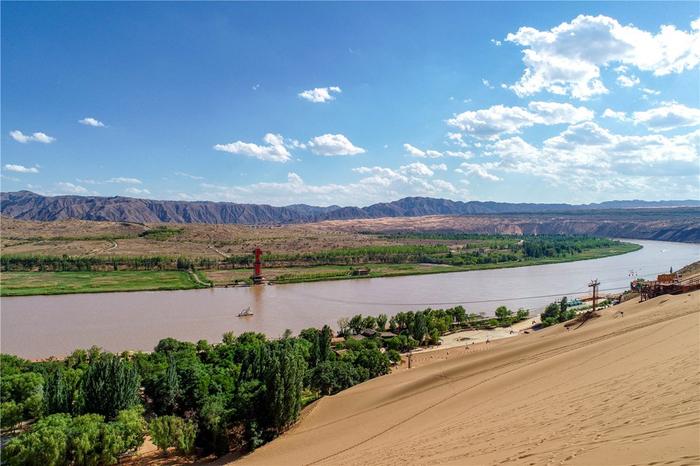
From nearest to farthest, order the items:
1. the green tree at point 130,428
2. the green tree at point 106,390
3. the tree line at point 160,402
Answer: the tree line at point 160,402 < the green tree at point 130,428 < the green tree at point 106,390

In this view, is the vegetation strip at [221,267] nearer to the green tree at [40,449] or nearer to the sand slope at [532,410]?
the green tree at [40,449]

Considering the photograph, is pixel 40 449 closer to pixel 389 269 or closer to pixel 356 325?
pixel 356 325

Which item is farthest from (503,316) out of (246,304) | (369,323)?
(246,304)

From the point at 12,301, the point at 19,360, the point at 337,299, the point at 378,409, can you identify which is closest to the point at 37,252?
the point at 12,301

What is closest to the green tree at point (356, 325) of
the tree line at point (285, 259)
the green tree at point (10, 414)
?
the green tree at point (10, 414)

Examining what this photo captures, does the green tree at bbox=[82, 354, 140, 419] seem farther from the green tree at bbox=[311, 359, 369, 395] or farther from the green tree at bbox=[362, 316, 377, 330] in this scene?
the green tree at bbox=[362, 316, 377, 330]

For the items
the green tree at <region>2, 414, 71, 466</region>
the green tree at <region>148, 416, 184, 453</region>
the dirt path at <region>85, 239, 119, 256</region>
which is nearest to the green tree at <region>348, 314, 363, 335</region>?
the green tree at <region>148, 416, 184, 453</region>
